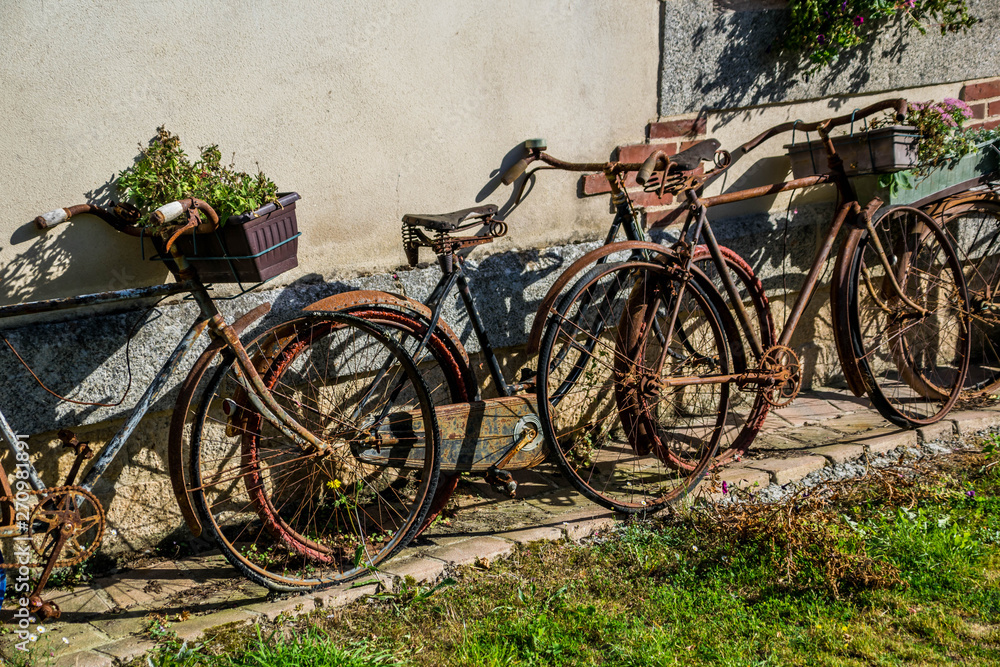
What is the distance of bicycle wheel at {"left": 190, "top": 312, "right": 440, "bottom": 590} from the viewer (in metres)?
3.10

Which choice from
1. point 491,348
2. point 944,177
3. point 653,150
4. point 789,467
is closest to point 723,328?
point 789,467

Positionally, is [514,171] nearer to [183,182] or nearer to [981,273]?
[183,182]

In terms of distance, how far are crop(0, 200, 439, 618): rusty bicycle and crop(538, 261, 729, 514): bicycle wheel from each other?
0.69 meters

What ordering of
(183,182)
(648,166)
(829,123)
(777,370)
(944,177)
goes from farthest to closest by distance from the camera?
(944,177)
(829,123)
(777,370)
(648,166)
(183,182)

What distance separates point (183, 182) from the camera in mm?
2922

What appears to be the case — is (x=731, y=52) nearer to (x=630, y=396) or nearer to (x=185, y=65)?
(x=630, y=396)

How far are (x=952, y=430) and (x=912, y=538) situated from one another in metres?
1.26

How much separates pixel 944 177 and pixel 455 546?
318cm

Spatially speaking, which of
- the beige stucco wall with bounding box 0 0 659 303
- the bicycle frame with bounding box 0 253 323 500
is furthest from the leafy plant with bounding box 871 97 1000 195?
the bicycle frame with bounding box 0 253 323 500

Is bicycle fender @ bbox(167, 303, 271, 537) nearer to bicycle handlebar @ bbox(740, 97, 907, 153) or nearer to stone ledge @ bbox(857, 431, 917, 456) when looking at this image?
bicycle handlebar @ bbox(740, 97, 907, 153)

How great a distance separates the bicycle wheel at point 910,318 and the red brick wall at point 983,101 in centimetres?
76

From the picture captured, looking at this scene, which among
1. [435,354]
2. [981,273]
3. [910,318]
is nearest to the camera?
[435,354]

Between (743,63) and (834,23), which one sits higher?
(834,23)

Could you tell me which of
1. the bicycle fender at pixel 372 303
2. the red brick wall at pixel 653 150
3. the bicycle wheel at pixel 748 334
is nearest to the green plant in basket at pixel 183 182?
the bicycle fender at pixel 372 303
